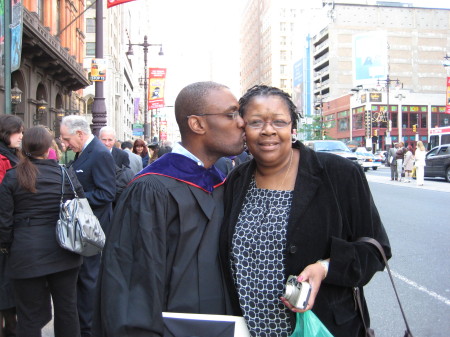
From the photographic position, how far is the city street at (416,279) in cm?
442

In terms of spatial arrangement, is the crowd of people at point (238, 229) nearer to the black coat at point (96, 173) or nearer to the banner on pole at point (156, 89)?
the black coat at point (96, 173)

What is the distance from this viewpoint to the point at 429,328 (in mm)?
4250

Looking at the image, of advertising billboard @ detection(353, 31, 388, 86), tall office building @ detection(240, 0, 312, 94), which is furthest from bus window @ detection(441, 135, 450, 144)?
tall office building @ detection(240, 0, 312, 94)

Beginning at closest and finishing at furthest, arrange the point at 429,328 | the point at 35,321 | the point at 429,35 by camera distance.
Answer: the point at 35,321, the point at 429,328, the point at 429,35

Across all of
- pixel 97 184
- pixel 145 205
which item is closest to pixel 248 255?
pixel 145 205

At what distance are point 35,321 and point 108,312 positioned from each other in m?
2.27

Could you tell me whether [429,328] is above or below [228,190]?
below

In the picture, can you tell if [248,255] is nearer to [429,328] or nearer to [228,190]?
[228,190]

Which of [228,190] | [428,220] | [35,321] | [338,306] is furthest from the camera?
[428,220]

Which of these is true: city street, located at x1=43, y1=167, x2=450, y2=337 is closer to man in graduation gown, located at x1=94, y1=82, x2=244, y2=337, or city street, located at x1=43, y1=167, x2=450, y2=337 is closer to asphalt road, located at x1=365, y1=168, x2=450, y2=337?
asphalt road, located at x1=365, y1=168, x2=450, y2=337

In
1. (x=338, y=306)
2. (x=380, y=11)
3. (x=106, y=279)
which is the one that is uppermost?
(x=380, y=11)

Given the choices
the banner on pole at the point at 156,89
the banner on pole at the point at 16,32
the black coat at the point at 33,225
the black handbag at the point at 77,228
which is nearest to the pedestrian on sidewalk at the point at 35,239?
the black coat at the point at 33,225

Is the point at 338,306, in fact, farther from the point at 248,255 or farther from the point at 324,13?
the point at 324,13

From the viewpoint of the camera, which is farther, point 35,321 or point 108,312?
point 35,321
